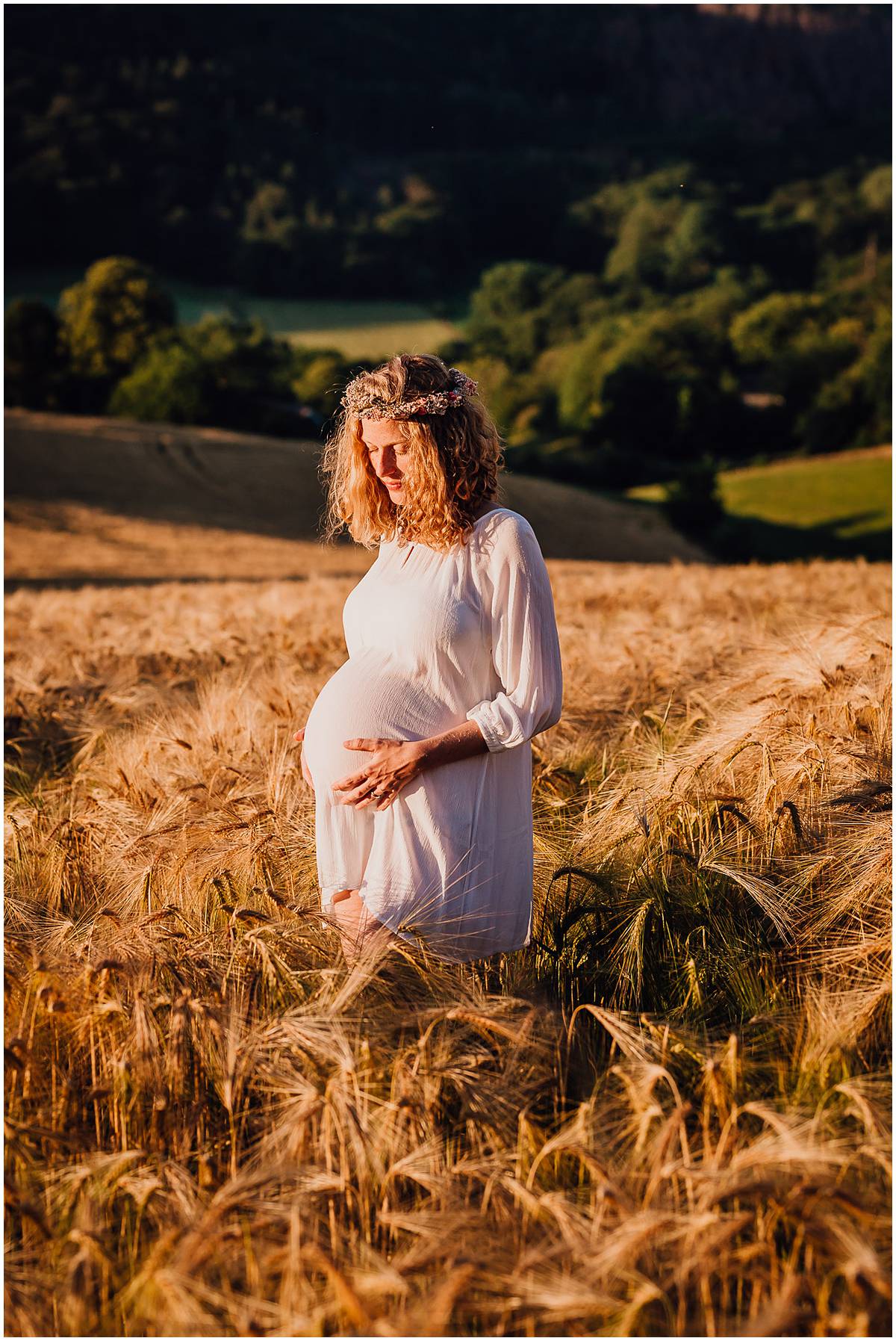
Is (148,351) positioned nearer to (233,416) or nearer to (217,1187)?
(233,416)

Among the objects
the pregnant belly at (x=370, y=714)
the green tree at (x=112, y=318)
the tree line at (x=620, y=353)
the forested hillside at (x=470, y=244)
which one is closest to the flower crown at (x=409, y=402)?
the pregnant belly at (x=370, y=714)

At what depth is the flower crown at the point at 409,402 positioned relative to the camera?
8.80ft

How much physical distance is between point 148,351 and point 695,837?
219 ft

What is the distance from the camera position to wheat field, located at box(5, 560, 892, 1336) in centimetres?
165

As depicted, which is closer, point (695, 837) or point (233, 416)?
point (695, 837)

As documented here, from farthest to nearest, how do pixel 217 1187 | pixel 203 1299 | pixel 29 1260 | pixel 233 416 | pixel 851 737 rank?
pixel 233 416 → pixel 851 737 → pixel 217 1187 → pixel 29 1260 → pixel 203 1299

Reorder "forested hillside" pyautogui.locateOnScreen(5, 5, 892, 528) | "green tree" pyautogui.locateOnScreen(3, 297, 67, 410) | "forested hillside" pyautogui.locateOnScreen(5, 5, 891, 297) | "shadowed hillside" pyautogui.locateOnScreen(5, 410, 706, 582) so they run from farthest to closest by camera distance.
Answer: "forested hillside" pyautogui.locateOnScreen(5, 5, 891, 297)
"forested hillside" pyautogui.locateOnScreen(5, 5, 892, 528)
"green tree" pyautogui.locateOnScreen(3, 297, 67, 410)
"shadowed hillside" pyautogui.locateOnScreen(5, 410, 706, 582)

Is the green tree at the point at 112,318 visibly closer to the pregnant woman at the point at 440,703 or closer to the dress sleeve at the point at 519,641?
the pregnant woman at the point at 440,703

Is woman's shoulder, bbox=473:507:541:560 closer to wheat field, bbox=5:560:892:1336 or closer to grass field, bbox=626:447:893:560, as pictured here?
wheat field, bbox=5:560:892:1336

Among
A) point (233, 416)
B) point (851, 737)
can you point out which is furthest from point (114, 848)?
point (233, 416)

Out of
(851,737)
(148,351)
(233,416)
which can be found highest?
(148,351)

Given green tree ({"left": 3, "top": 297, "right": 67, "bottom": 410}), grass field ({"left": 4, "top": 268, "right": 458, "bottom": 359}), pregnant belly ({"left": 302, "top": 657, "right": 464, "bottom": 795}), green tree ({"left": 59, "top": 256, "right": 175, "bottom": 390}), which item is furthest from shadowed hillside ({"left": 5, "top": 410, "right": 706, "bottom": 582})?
grass field ({"left": 4, "top": 268, "right": 458, "bottom": 359})

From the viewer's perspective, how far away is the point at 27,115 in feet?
429

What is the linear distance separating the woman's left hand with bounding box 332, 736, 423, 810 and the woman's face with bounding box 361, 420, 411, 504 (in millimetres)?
674
